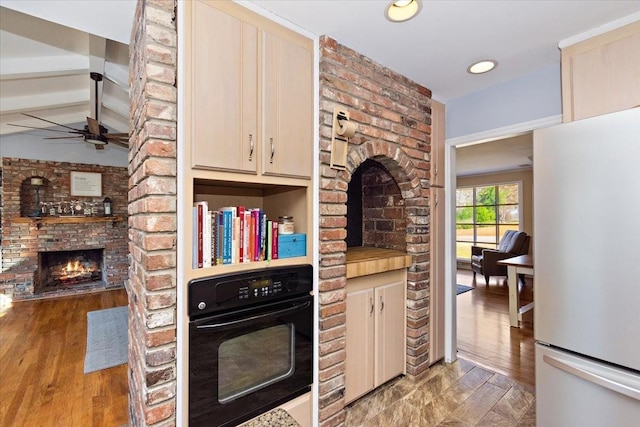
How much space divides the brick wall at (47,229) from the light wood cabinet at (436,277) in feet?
18.2

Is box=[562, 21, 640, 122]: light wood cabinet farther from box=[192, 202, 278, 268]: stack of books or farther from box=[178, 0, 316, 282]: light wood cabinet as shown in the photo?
box=[192, 202, 278, 268]: stack of books

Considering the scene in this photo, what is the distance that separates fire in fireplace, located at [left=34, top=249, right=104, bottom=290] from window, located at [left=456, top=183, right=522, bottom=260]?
24.6 ft

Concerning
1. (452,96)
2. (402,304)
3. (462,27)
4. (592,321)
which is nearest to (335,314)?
(402,304)

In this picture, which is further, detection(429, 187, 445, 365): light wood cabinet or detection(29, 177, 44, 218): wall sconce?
detection(29, 177, 44, 218): wall sconce

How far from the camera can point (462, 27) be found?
166 cm

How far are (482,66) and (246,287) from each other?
214 cm

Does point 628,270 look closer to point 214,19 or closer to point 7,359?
point 214,19

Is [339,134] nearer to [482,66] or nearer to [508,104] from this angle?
[482,66]

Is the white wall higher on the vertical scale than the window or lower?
higher

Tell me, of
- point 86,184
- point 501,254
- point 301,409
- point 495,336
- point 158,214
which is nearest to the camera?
point 158,214

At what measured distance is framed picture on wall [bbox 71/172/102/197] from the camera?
5223 millimetres

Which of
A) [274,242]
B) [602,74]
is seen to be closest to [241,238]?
[274,242]

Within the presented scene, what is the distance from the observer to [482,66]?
2.09 m

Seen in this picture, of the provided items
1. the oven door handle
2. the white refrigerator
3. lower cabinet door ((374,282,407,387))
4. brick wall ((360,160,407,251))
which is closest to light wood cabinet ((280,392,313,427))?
the oven door handle
